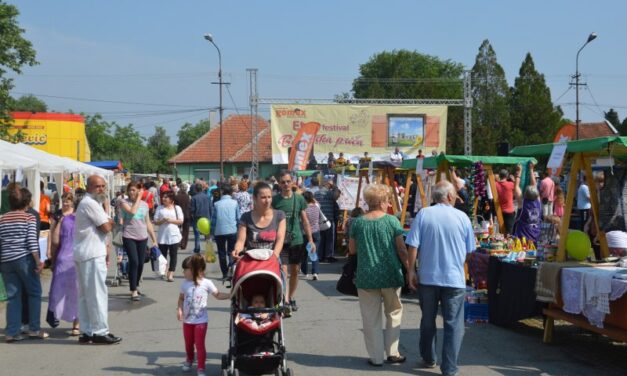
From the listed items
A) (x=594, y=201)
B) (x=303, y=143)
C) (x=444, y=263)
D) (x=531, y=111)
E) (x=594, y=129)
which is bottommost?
(x=444, y=263)

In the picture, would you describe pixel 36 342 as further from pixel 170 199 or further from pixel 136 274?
pixel 170 199

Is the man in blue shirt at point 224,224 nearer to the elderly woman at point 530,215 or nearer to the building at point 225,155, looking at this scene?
the elderly woman at point 530,215

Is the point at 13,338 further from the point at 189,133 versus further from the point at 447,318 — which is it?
the point at 189,133

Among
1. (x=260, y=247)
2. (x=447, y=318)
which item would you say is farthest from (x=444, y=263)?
(x=260, y=247)

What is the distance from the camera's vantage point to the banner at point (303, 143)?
1280 inches

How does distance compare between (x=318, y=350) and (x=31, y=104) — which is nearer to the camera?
(x=318, y=350)

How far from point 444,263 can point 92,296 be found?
3.95 metres

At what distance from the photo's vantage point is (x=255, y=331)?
600cm

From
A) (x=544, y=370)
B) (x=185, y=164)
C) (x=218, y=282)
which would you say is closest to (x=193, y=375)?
(x=544, y=370)

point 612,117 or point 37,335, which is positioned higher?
point 612,117

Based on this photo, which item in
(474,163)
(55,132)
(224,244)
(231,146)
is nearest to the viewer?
(474,163)

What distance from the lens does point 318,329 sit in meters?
8.67

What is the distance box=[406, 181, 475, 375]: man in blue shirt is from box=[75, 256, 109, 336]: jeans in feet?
11.6

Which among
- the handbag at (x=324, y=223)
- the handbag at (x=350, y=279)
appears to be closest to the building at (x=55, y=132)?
the handbag at (x=324, y=223)
